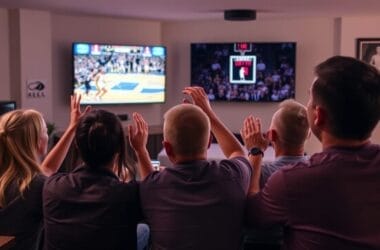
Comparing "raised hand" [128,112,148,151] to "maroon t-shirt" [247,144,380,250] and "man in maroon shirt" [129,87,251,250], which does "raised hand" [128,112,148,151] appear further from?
"maroon t-shirt" [247,144,380,250]


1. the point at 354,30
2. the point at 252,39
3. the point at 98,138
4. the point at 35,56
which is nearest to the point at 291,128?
the point at 98,138

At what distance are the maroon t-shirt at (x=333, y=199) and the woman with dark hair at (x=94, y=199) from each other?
0.57m

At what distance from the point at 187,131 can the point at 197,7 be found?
496cm

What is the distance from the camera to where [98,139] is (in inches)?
74.1

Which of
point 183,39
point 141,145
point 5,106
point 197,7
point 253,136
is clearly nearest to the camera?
point 253,136

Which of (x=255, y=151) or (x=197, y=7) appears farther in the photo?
(x=197, y=7)

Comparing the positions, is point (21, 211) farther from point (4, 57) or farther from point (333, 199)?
point (4, 57)

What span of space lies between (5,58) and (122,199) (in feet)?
18.2

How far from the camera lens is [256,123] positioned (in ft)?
6.40

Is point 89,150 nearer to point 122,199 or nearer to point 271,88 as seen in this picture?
point 122,199

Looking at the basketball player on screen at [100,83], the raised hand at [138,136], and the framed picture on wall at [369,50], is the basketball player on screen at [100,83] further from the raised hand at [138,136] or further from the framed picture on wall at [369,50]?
the raised hand at [138,136]

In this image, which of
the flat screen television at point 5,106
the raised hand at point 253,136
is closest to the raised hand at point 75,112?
the raised hand at point 253,136

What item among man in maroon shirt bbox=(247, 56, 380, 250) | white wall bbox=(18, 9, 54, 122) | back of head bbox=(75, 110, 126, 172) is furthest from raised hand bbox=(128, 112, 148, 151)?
white wall bbox=(18, 9, 54, 122)

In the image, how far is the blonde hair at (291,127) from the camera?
2023 millimetres
